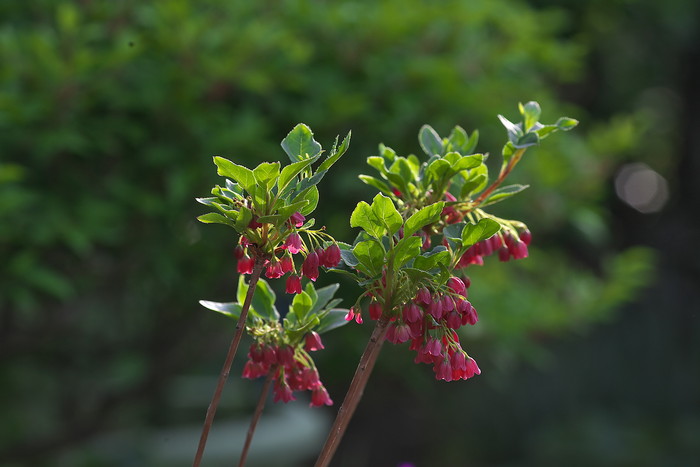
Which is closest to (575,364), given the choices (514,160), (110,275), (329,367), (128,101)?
(329,367)

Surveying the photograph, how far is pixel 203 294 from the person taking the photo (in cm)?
292

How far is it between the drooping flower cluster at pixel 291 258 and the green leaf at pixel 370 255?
0.04m

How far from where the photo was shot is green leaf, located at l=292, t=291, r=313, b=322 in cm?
99

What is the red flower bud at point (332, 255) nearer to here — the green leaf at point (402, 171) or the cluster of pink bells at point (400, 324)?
the cluster of pink bells at point (400, 324)

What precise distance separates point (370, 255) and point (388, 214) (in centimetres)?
5

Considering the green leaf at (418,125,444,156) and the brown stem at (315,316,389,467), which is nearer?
the brown stem at (315,316,389,467)

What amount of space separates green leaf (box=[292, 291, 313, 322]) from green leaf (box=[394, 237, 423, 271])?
16 cm

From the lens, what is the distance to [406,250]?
2.85 feet

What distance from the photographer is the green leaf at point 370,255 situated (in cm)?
88

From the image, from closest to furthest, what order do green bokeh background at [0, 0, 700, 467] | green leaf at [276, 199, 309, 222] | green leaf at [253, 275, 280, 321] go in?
green leaf at [276, 199, 309, 222], green leaf at [253, 275, 280, 321], green bokeh background at [0, 0, 700, 467]

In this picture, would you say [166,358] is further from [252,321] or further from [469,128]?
[252,321]

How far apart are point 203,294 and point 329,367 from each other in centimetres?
75

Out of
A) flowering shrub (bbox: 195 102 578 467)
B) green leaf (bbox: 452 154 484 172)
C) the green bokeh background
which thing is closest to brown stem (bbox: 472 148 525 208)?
flowering shrub (bbox: 195 102 578 467)

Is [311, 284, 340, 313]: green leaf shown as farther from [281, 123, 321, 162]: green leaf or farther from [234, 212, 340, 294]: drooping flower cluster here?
[281, 123, 321, 162]: green leaf
